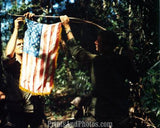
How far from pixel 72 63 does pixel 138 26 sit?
2.80 meters

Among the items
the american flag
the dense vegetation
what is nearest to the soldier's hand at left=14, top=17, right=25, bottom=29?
the american flag

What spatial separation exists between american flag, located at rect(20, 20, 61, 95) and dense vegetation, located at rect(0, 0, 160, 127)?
3.57 feet

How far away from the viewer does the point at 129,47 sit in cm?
347

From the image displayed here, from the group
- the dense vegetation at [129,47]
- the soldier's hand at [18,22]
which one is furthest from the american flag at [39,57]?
the dense vegetation at [129,47]

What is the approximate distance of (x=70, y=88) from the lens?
646cm

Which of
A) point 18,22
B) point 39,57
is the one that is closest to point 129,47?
point 39,57

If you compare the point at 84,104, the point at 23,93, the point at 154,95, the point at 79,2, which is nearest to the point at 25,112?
the point at 23,93

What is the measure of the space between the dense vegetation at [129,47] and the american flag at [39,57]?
1088mm

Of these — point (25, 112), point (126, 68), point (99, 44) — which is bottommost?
point (25, 112)

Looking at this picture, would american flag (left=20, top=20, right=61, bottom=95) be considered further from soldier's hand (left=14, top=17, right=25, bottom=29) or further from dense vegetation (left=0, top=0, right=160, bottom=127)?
dense vegetation (left=0, top=0, right=160, bottom=127)

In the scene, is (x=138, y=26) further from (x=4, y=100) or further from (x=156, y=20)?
(x=4, y=100)

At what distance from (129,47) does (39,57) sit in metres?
1.50

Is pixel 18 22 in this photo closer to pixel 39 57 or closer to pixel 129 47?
pixel 39 57

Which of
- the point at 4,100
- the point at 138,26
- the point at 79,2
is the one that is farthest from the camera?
the point at 79,2
